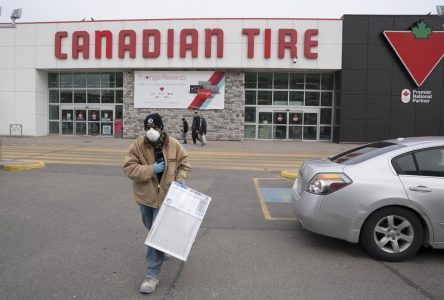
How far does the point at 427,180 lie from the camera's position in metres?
5.00

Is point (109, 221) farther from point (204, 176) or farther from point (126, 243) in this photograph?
point (204, 176)

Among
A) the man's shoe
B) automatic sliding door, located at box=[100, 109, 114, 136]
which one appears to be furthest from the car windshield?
automatic sliding door, located at box=[100, 109, 114, 136]

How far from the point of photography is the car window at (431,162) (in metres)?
5.09

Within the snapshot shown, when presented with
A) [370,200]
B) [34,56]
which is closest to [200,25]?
[34,56]

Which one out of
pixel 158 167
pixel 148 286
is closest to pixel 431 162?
pixel 158 167

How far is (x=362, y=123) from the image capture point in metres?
26.1

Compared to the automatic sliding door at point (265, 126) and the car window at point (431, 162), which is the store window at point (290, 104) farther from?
the car window at point (431, 162)

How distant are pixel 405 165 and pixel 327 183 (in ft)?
3.13

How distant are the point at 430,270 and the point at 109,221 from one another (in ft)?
14.7

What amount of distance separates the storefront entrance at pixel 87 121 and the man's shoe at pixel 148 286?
26.7 m

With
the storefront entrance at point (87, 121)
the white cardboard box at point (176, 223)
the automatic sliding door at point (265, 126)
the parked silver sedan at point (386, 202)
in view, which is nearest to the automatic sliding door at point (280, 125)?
the automatic sliding door at point (265, 126)

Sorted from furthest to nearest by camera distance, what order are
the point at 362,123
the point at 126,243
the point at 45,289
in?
1. the point at 362,123
2. the point at 126,243
3. the point at 45,289

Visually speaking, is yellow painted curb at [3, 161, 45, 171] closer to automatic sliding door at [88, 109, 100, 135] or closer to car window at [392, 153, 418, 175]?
car window at [392, 153, 418, 175]

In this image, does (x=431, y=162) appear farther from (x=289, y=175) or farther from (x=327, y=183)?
(x=289, y=175)
